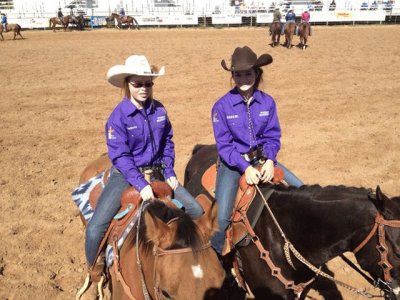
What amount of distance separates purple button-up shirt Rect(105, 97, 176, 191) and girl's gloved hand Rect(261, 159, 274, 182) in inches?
36.2

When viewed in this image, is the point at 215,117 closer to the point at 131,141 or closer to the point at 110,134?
the point at 131,141

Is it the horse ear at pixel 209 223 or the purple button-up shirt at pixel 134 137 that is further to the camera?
the purple button-up shirt at pixel 134 137

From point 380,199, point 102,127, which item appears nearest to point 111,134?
point 380,199

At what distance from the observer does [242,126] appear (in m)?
3.85

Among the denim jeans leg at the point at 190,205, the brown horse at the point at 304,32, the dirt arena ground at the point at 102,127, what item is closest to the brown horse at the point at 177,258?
the denim jeans leg at the point at 190,205

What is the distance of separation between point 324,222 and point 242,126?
1.33m

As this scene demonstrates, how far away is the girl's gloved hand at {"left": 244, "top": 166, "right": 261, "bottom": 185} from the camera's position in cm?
354

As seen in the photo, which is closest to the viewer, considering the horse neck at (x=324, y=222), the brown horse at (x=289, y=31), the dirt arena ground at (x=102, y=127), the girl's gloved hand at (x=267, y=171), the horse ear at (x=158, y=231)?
the horse ear at (x=158, y=231)

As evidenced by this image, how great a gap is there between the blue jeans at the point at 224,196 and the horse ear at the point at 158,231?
1.51 metres

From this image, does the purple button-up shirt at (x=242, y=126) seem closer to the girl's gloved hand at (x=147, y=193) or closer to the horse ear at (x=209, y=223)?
the girl's gloved hand at (x=147, y=193)

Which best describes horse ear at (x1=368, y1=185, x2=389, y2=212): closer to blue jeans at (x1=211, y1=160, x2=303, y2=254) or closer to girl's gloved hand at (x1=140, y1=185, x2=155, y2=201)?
blue jeans at (x1=211, y1=160, x2=303, y2=254)

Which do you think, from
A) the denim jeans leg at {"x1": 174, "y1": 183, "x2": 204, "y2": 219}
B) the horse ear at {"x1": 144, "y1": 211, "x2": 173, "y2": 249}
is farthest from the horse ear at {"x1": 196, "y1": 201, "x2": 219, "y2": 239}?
the denim jeans leg at {"x1": 174, "y1": 183, "x2": 204, "y2": 219}

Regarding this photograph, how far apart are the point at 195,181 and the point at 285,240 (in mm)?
1743

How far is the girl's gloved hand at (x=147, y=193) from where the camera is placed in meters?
A: 3.10
